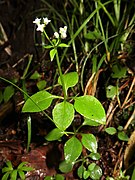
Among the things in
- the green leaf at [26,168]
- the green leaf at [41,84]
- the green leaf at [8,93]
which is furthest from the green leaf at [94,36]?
the green leaf at [26,168]

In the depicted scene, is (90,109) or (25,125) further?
(25,125)

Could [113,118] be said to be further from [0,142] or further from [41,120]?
[0,142]

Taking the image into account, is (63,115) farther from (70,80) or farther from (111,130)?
(111,130)

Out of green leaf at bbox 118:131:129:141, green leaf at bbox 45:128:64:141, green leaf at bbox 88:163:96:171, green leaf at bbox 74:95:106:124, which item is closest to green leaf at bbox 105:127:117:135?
green leaf at bbox 118:131:129:141

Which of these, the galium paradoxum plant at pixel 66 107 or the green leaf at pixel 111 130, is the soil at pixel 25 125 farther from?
the galium paradoxum plant at pixel 66 107

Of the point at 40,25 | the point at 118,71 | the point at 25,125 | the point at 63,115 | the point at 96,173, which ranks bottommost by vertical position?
the point at 96,173

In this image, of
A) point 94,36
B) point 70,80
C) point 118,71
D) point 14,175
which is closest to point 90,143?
point 70,80

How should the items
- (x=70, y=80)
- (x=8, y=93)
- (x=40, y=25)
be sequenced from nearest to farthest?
1. (x=40, y=25)
2. (x=70, y=80)
3. (x=8, y=93)
